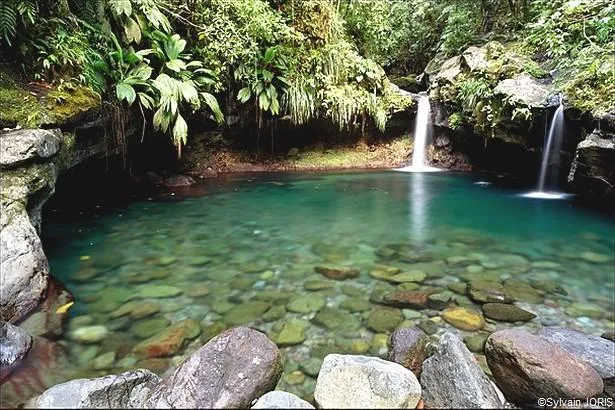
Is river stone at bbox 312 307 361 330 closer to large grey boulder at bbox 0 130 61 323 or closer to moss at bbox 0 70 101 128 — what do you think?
large grey boulder at bbox 0 130 61 323

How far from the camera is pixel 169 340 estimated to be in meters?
2.48

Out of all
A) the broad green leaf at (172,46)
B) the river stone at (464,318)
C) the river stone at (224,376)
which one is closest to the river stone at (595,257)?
the river stone at (464,318)

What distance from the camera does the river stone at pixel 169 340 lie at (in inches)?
92.7

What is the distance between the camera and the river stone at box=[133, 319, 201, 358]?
2354 millimetres

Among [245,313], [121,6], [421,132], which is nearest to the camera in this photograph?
[245,313]

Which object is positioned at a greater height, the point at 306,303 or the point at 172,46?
the point at 172,46

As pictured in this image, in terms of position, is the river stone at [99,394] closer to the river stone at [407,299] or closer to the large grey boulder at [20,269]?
the large grey boulder at [20,269]

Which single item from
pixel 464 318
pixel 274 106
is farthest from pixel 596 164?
pixel 274 106

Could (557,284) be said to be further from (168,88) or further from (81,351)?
(168,88)

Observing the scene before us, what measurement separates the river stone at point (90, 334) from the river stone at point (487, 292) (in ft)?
8.60

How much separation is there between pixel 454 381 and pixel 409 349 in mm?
442

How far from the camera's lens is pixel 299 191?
7215mm

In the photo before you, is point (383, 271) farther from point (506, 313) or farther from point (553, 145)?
point (553, 145)

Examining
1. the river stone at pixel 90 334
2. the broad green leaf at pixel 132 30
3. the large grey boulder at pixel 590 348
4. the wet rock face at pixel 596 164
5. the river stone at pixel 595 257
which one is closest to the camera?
the large grey boulder at pixel 590 348
